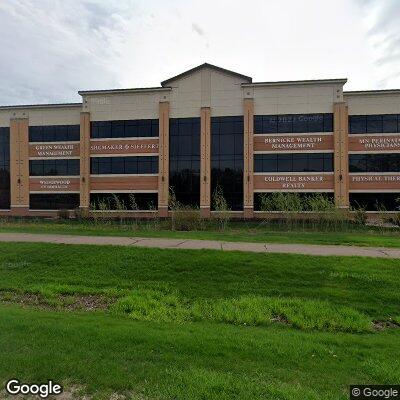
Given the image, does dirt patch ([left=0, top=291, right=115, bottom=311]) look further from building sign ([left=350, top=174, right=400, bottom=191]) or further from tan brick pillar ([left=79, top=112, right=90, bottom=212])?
building sign ([left=350, top=174, right=400, bottom=191])

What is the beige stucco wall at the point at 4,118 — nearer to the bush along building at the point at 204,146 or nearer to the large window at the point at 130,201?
the bush along building at the point at 204,146

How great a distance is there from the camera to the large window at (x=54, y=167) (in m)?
38.2

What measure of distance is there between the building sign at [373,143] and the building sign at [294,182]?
3.97 metres

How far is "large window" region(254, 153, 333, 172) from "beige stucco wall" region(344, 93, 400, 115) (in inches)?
211

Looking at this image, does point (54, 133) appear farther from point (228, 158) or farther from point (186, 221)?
point (186, 221)

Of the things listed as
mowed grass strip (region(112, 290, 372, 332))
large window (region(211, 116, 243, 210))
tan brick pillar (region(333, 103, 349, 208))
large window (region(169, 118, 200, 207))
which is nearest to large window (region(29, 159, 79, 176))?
large window (region(169, 118, 200, 207))

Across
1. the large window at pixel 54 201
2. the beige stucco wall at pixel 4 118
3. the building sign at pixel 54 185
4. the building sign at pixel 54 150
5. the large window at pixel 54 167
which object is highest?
the beige stucco wall at pixel 4 118

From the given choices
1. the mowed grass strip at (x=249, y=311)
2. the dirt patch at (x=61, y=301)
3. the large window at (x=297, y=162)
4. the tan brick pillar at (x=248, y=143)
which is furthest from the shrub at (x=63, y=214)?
the mowed grass strip at (x=249, y=311)

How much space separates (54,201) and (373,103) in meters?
35.2

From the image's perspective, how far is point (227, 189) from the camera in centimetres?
3512

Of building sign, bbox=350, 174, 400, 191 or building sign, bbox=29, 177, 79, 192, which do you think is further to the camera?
building sign, bbox=29, 177, 79, 192

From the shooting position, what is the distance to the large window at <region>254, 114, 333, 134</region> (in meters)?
33.9

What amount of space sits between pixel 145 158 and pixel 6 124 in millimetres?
17626

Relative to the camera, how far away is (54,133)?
3872cm
